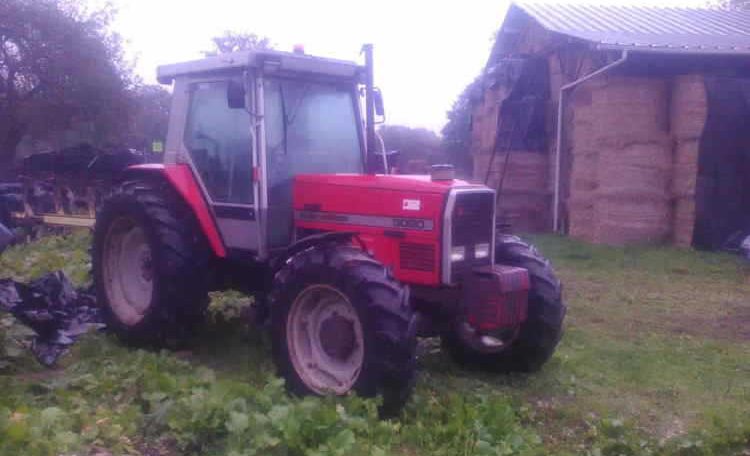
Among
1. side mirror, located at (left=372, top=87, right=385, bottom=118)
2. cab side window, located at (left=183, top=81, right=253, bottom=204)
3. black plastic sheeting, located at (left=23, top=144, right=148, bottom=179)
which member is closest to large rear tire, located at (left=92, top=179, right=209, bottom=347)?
cab side window, located at (left=183, top=81, right=253, bottom=204)

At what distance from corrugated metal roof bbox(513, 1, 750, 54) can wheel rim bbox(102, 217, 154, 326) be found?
9240 mm

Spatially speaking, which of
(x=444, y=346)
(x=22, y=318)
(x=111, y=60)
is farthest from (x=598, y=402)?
(x=111, y=60)

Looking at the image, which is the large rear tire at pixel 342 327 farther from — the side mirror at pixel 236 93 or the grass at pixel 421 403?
the side mirror at pixel 236 93

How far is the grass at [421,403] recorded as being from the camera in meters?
4.59

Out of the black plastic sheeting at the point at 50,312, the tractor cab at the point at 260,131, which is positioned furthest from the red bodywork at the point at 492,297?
the black plastic sheeting at the point at 50,312

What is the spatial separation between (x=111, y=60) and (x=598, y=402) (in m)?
22.5

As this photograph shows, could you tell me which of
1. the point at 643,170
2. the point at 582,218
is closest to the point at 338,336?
the point at 643,170

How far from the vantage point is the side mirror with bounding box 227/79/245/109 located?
236 inches

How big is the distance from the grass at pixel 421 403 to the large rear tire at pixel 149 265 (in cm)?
24

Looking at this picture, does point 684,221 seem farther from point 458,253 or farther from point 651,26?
point 458,253

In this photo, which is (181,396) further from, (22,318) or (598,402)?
(598,402)

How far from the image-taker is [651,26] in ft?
53.8

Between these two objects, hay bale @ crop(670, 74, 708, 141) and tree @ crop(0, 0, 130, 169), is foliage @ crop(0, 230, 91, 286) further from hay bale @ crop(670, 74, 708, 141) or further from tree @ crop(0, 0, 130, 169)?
tree @ crop(0, 0, 130, 169)

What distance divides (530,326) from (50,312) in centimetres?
390
